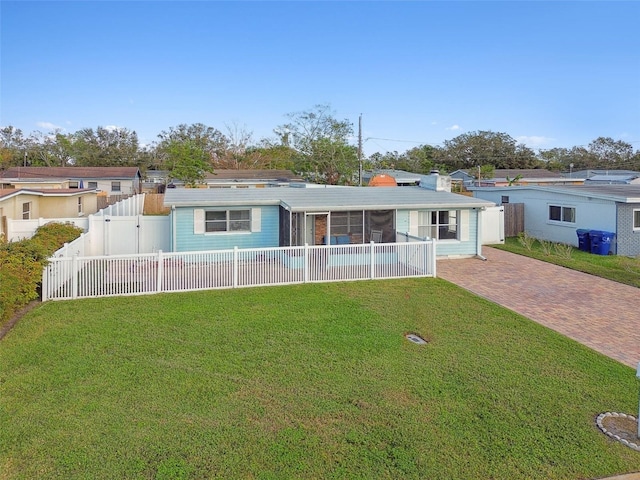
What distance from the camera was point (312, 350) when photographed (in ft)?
25.0

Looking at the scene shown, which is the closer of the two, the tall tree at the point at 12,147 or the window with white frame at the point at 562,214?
the window with white frame at the point at 562,214

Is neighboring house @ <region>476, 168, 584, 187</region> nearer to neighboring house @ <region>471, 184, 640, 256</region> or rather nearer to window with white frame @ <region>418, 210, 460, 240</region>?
neighboring house @ <region>471, 184, 640, 256</region>

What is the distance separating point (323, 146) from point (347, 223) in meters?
30.1

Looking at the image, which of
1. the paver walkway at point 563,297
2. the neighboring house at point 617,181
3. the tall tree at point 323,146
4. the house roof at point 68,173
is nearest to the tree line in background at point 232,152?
the tall tree at point 323,146

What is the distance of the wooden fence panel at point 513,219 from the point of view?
22.9 metres

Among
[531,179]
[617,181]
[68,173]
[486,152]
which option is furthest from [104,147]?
[617,181]

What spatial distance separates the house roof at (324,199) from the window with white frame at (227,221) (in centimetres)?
43

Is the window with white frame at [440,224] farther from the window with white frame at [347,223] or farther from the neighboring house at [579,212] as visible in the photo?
the neighboring house at [579,212]

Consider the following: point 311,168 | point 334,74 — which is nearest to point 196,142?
point 311,168

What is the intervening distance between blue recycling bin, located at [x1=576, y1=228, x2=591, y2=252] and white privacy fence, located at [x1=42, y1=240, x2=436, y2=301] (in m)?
9.13

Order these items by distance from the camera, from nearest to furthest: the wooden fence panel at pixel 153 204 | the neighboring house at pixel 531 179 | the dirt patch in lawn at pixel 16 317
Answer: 1. the dirt patch in lawn at pixel 16 317
2. the wooden fence panel at pixel 153 204
3. the neighboring house at pixel 531 179

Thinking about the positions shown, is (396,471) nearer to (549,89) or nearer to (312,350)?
(312,350)

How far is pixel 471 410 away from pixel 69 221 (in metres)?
15.2

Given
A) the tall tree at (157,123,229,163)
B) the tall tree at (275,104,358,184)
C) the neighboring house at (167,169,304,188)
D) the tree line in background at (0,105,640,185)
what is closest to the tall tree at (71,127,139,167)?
the tree line in background at (0,105,640,185)
